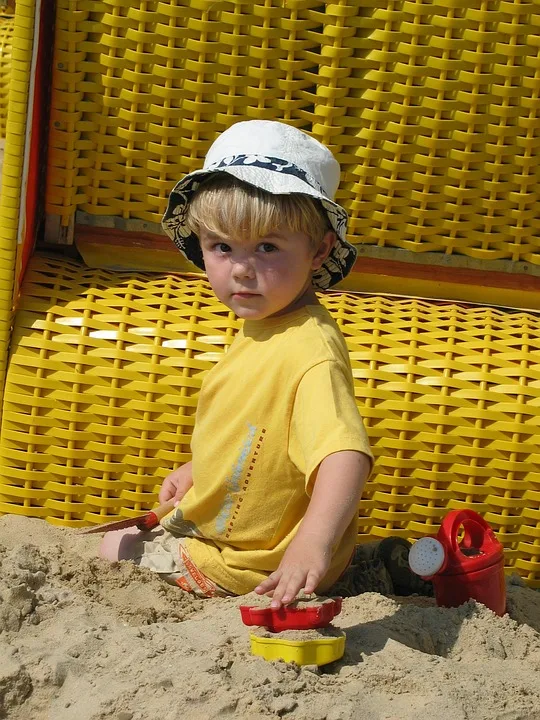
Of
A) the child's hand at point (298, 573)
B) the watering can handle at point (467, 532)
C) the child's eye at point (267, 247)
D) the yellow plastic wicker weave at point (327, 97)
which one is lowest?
A: the watering can handle at point (467, 532)

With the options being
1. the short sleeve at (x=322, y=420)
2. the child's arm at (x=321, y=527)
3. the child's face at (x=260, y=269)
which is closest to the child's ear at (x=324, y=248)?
the child's face at (x=260, y=269)

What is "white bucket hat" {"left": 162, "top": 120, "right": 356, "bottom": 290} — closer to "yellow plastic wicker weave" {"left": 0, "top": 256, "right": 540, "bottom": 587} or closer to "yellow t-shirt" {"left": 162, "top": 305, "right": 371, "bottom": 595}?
"yellow t-shirt" {"left": 162, "top": 305, "right": 371, "bottom": 595}

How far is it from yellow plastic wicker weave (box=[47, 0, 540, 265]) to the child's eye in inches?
32.8

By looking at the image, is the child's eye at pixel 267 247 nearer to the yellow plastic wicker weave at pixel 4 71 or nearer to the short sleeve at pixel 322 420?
the short sleeve at pixel 322 420

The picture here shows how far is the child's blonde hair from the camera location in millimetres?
2102

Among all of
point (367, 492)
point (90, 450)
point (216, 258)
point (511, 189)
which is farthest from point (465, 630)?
point (511, 189)

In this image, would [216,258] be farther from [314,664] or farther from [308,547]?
[314,664]

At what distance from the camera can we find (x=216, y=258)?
2.19 metres

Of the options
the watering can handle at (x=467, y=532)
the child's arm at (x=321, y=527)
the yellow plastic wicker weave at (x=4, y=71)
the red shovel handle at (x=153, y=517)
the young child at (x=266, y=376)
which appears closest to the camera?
the child's arm at (x=321, y=527)

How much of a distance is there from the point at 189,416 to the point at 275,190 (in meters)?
0.82

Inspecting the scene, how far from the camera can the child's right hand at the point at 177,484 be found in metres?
2.58

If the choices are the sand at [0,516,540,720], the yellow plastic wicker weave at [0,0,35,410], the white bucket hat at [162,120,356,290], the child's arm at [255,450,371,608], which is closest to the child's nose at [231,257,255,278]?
the white bucket hat at [162,120,356,290]

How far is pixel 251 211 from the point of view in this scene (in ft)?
6.89

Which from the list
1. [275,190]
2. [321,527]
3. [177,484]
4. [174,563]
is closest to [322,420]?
[321,527]
